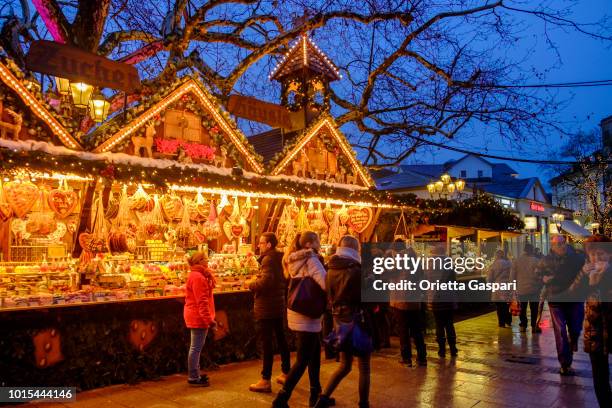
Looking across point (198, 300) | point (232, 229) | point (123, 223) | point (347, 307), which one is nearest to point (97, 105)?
point (123, 223)

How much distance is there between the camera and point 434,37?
13445 millimetres

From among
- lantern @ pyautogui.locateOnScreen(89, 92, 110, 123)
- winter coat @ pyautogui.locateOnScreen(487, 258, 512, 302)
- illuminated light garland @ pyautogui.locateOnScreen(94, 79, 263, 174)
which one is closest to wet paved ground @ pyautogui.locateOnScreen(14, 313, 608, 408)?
winter coat @ pyautogui.locateOnScreen(487, 258, 512, 302)

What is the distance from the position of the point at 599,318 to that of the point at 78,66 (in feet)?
25.5

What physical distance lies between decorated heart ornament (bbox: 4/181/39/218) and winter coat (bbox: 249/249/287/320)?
10.0 ft

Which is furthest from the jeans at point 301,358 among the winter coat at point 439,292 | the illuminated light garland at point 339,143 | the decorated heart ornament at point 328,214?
the decorated heart ornament at point 328,214

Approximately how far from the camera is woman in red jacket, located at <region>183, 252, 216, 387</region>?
6289 mm

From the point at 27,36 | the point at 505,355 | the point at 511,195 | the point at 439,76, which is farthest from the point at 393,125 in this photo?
the point at 511,195

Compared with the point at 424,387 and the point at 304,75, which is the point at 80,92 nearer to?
the point at 304,75

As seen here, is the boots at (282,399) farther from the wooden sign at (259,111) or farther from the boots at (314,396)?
A: the wooden sign at (259,111)

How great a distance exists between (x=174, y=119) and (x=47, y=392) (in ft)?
15.1

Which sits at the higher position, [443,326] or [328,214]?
[328,214]

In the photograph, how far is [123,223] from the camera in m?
7.64

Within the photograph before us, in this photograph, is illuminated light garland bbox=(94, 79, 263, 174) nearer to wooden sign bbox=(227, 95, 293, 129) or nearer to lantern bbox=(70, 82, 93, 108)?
wooden sign bbox=(227, 95, 293, 129)

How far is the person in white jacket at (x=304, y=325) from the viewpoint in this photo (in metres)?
5.24
